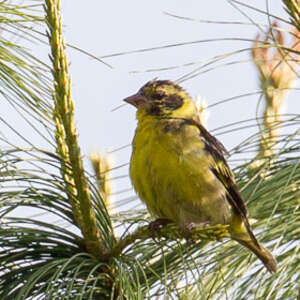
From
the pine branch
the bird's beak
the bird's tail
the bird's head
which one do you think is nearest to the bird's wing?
the bird's head

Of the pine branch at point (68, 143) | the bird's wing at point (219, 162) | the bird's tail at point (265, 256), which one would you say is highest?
the pine branch at point (68, 143)

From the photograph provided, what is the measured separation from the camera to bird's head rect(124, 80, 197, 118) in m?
3.39

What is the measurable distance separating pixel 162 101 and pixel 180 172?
2.04ft

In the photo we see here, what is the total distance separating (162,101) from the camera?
11.4ft

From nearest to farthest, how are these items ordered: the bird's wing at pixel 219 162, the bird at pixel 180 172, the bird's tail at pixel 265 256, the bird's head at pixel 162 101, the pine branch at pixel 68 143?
the pine branch at pixel 68 143 → the bird's tail at pixel 265 256 → the bird at pixel 180 172 → the bird's wing at pixel 219 162 → the bird's head at pixel 162 101

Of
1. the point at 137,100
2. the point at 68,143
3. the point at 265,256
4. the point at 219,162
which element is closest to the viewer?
the point at 68,143

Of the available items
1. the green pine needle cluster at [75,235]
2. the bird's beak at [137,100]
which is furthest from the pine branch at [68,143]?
the bird's beak at [137,100]

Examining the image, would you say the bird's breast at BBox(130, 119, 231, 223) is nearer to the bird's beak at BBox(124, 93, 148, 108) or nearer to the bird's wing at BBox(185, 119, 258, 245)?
the bird's wing at BBox(185, 119, 258, 245)

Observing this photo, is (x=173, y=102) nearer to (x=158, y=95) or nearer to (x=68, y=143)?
(x=158, y=95)

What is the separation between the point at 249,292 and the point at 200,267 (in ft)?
0.67

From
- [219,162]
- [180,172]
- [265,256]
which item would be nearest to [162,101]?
[219,162]

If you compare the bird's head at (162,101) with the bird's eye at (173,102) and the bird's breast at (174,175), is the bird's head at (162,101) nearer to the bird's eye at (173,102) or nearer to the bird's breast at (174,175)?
the bird's eye at (173,102)

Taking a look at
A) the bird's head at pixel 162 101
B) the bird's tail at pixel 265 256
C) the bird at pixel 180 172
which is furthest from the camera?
the bird's head at pixel 162 101

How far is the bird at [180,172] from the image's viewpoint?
2.95 m
